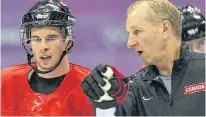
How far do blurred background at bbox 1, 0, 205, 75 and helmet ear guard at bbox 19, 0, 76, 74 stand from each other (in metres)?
0.56

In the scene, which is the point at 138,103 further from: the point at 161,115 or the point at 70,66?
the point at 70,66

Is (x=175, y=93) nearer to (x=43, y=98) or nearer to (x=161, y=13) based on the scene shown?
(x=161, y=13)

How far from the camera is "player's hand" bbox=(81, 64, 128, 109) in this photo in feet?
4.38

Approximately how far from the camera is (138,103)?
61.1 inches

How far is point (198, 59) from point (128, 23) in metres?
0.27

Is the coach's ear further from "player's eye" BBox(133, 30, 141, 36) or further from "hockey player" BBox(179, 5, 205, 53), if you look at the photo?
"hockey player" BBox(179, 5, 205, 53)

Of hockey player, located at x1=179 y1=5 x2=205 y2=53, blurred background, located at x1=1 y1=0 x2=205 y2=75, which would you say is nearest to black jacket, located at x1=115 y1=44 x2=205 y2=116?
hockey player, located at x1=179 y1=5 x2=205 y2=53

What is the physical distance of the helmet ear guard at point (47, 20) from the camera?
176 centimetres

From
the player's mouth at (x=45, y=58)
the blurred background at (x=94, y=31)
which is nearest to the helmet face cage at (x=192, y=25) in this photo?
the blurred background at (x=94, y=31)

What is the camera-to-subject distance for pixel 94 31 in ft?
8.04

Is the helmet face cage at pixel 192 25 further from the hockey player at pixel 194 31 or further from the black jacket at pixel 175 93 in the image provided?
the black jacket at pixel 175 93

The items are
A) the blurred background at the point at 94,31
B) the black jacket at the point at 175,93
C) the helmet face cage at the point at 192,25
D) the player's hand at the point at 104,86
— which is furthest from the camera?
the blurred background at the point at 94,31

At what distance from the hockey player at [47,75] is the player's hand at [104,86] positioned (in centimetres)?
32

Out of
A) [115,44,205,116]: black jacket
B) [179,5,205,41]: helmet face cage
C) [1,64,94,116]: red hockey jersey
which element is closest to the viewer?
[115,44,205,116]: black jacket
